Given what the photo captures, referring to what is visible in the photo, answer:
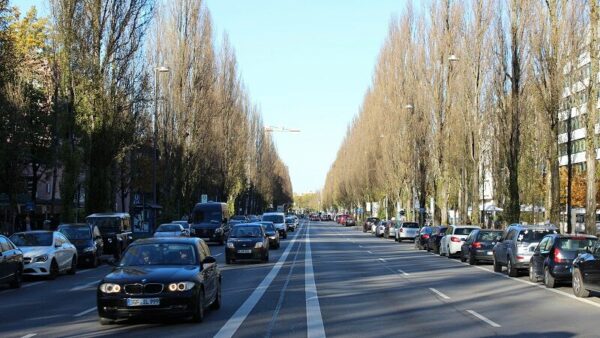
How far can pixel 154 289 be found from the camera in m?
11.5

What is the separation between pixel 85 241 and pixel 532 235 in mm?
15881

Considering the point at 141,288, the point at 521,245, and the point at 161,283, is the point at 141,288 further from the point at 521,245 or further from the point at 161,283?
the point at 521,245

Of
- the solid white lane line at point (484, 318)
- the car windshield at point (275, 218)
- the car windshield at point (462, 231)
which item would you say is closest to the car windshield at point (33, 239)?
the solid white lane line at point (484, 318)

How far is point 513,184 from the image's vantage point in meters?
37.8

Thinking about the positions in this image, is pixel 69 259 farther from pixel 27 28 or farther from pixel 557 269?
pixel 27 28

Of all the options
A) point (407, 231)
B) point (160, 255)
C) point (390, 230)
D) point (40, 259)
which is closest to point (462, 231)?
point (407, 231)

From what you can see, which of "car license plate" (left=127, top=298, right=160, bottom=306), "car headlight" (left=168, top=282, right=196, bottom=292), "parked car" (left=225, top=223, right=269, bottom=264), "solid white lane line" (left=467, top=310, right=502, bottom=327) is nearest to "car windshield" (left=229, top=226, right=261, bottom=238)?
"parked car" (left=225, top=223, right=269, bottom=264)

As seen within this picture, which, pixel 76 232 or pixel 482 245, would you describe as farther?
pixel 482 245

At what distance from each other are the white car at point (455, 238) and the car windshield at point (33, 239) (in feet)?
60.8

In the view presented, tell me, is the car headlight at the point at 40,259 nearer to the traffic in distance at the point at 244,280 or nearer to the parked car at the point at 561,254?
the traffic in distance at the point at 244,280

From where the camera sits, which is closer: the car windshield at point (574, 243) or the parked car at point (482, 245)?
the car windshield at point (574, 243)

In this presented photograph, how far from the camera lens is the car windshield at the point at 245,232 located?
94.8 ft

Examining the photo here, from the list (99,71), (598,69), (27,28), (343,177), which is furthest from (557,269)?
(343,177)

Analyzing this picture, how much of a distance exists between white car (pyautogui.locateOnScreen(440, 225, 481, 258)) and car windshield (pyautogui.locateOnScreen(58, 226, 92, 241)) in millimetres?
16371
